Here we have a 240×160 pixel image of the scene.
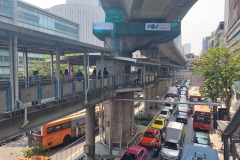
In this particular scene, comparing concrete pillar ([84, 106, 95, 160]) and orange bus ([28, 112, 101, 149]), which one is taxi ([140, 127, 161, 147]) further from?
orange bus ([28, 112, 101, 149])

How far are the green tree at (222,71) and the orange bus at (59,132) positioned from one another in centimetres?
1469

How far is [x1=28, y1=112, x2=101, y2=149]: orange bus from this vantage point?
18.1 meters

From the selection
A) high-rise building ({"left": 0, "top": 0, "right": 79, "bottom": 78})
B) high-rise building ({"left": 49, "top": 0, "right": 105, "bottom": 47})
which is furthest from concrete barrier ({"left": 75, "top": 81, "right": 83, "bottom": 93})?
high-rise building ({"left": 49, "top": 0, "right": 105, "bottom": 47})

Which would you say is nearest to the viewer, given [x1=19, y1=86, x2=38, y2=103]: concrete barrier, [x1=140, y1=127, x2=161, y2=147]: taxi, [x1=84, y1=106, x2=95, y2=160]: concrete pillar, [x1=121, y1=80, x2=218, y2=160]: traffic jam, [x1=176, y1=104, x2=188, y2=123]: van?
[x1=19, y1=86, x2=38, y2=103]: concrete barrier

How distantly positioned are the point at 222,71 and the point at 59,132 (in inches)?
674

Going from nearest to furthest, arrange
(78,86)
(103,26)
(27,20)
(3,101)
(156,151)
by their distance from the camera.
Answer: (3,101) → (78,86) → (156,151) → (103,26) → (27,20)

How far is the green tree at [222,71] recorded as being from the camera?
68.9 ft

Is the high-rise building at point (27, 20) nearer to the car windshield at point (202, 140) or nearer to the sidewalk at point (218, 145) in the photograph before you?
the car windshield at point (202, 140)

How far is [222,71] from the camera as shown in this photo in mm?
21609

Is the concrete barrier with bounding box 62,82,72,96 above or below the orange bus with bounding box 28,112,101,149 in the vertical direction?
above

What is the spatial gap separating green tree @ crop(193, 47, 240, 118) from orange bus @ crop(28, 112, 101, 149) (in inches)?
578

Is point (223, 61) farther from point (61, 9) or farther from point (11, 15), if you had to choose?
point (61, 9)

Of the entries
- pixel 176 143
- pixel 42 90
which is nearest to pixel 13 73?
pixel 42 90

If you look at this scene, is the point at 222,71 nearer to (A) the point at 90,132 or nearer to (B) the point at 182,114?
(B) the point at 182,114
